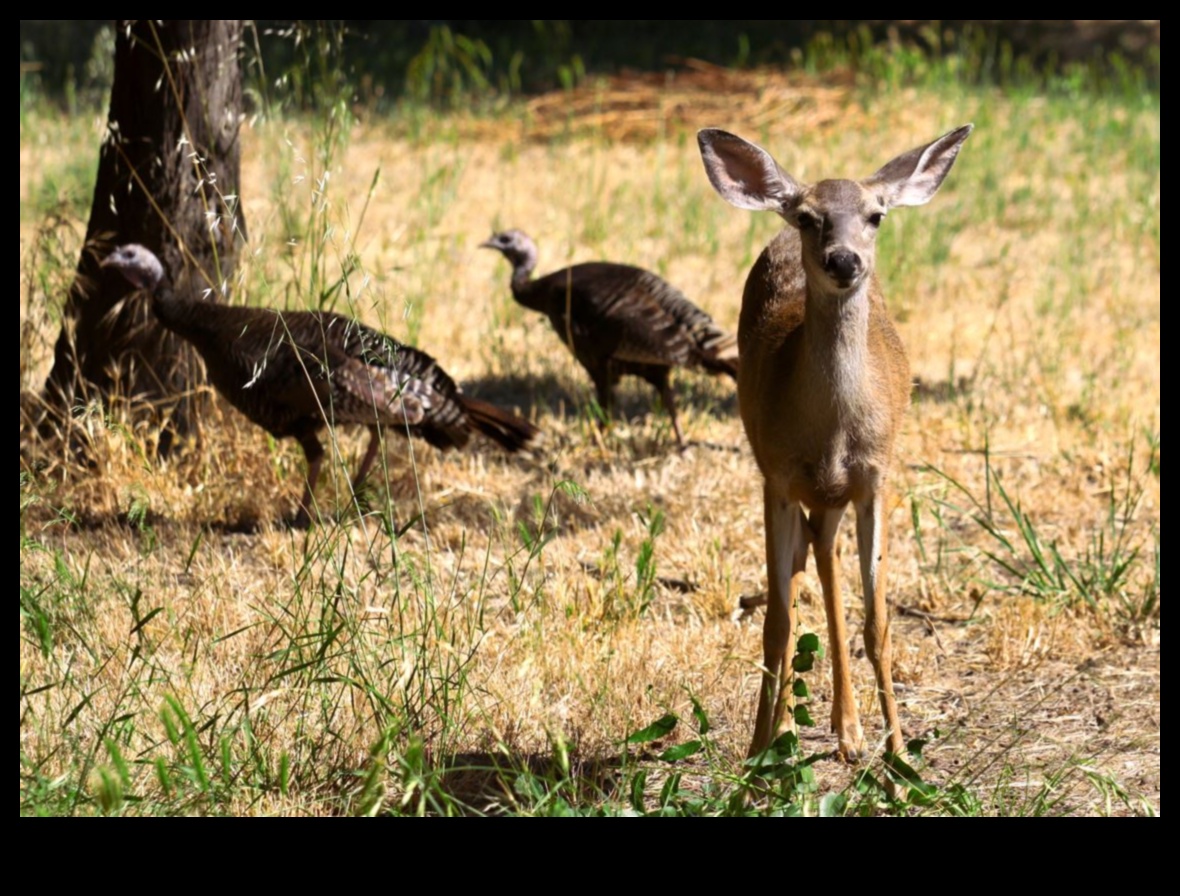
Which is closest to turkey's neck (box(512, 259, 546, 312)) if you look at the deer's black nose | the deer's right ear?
the deer's right ear

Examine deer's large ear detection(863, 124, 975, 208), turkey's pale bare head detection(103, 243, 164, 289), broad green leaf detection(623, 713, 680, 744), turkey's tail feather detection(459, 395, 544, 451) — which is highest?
deer's large ear detection(863, 124, 975, 208)

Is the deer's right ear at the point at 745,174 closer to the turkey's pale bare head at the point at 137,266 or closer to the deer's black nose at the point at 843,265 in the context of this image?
the deer's black nose at the point at 843,265

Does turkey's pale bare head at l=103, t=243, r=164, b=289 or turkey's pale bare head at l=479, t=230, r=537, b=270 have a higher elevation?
turkey's pale bare head at l=103, t=243, r=164, b=289

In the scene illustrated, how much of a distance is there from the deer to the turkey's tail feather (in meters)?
1.73

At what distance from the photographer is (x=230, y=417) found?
5988 mm

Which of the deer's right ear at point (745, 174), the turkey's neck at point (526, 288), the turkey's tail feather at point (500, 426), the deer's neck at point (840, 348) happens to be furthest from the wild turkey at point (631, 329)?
the deer's neck at point (840, 348)

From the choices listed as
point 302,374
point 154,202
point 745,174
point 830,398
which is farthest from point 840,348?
point 154,202

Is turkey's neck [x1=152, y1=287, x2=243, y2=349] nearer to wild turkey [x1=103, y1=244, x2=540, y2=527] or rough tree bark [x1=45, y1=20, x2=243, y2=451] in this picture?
wild turkey [x1=103, y1=244, x2=540, y2=527]

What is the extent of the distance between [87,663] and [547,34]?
10685mm

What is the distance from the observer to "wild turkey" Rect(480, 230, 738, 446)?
6.49 m

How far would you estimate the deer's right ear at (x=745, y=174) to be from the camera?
393 centimetres

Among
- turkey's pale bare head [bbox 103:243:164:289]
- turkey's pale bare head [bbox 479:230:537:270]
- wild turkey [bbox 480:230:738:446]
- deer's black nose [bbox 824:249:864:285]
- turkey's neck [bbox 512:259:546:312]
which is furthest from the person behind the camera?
turkey's pale bare head [bbox 479:230:537:270]

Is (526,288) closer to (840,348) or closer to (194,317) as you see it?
(194,317)

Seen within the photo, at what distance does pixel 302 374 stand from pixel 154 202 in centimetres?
107
